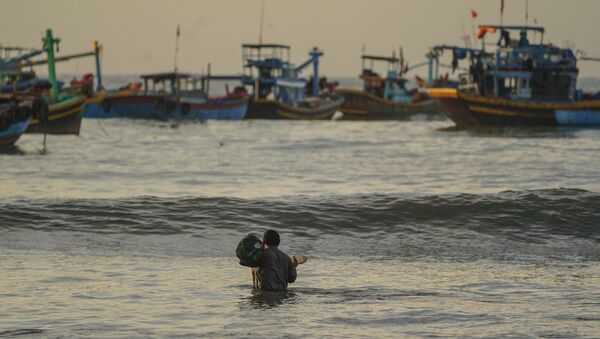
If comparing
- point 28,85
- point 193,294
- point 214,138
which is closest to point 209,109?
point 28,85

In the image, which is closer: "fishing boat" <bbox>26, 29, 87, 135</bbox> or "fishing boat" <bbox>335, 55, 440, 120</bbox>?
"fishing boat" <bbox>26, 29, 87, 135</bbox>

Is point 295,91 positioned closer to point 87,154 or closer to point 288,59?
point 288,59

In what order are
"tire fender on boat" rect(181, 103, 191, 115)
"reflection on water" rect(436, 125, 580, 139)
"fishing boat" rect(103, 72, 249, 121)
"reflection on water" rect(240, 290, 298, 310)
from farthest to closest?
1. "tire fender on boat" rect(181, 103, 191, 115)
2. "fishing boat" rect(103, 72, 249, 121)
3. "reflection on water" rect(436, 125, 580, 139)
4. "reflection on water" rect(240, 290, 298, 310)

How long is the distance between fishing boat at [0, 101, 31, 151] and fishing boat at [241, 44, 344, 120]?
101 feet

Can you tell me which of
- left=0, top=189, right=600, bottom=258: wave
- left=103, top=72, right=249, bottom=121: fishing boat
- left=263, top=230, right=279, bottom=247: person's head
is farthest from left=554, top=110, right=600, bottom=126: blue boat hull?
left=263, top=230, right=279, bottom=247: person's head

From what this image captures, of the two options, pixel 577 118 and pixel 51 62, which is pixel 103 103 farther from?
pixel 577 118

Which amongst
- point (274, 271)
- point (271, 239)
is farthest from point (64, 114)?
point (271, 239)

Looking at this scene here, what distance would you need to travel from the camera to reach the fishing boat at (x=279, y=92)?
6862 cm

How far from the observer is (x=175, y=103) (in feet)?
206

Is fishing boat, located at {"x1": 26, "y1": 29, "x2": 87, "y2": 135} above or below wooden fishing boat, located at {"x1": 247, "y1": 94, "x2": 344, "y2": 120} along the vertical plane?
above

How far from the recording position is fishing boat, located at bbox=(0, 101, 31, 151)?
123 ft

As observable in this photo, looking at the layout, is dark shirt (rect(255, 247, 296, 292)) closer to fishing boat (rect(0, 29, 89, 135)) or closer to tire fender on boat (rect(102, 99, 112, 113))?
fishing boat (rect(0, 29, 89, 135))

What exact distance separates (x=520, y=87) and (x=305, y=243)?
132ft

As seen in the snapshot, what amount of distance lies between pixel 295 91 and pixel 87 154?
35811 millimetres
